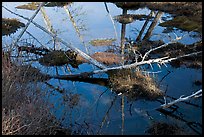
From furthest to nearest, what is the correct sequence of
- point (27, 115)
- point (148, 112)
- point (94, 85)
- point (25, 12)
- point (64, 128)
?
point (25, 12) < point (94, 85) < point (148, 112) < point (64, 128) < point (27, 115)

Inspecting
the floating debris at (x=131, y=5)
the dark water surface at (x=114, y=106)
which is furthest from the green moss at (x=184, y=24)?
the floating debris at (x=131, y=5)

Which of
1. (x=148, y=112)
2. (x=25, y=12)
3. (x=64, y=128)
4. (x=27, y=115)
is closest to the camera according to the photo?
(x=27, y=115)

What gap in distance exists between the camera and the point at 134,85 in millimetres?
8328

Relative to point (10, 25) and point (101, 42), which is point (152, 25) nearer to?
point (101, 42)

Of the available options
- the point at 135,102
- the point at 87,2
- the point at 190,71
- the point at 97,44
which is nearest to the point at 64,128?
the point at 135,102

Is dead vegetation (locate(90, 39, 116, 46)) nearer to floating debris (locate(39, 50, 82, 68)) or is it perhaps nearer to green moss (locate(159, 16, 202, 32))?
floating debris (locate(39, 50, 82, 68))

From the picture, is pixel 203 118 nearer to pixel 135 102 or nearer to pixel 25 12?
pixel 135 102

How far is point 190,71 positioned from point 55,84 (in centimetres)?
383

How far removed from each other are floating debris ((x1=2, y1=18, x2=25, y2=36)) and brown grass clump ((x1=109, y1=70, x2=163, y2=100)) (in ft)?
19.3

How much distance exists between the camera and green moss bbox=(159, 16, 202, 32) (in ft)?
35.8

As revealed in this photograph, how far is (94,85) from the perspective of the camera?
911cm

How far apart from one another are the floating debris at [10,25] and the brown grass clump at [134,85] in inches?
232

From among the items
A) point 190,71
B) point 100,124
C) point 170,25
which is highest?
point 170,25

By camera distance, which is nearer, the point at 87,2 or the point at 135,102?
the point at 135,102
